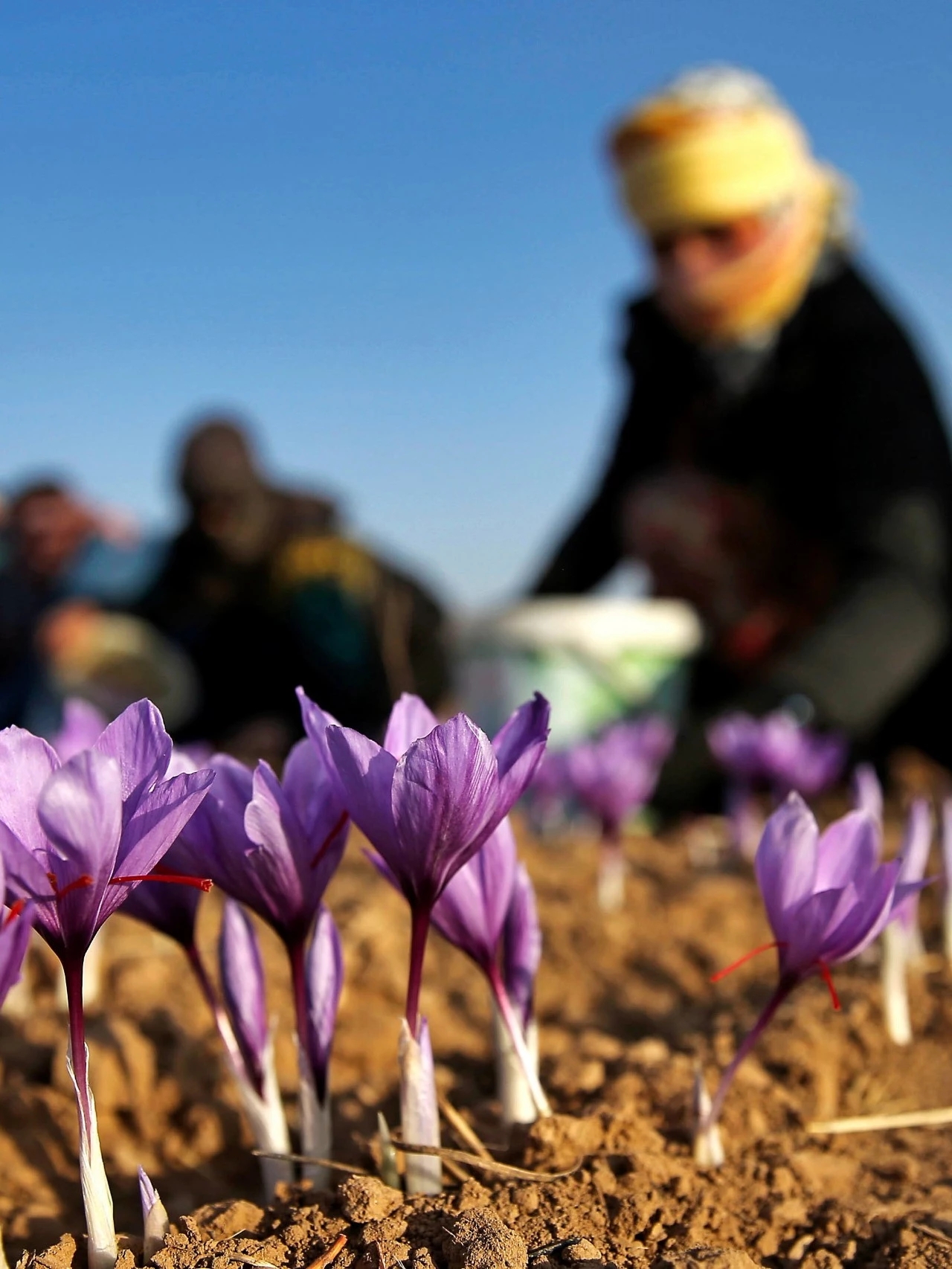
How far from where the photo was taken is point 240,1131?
1.32 metres

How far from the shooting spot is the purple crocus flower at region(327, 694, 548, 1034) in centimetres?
81

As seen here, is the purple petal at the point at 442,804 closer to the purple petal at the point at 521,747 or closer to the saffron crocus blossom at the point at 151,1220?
the purple petal at the point at 521,747

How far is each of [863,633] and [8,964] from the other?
3.83 meters

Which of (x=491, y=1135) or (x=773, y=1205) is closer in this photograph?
(x=773, y=1205)

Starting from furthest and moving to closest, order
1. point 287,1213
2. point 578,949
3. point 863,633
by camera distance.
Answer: point 863,633 → point 578,949 → point 287,1213

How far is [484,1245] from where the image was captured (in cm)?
81

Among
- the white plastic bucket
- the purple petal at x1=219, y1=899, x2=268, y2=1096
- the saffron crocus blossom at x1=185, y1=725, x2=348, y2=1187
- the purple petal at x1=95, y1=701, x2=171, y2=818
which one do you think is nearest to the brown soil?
the purple petal at x1=219, y1=899, x2=268, y2=1096

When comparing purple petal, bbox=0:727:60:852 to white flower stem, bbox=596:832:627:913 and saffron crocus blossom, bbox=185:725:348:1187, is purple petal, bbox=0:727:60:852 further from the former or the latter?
white flower stem, bbox=596:832:627:913

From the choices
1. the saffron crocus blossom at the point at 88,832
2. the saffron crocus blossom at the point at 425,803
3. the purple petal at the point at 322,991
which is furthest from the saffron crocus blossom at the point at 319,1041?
the saffron crocus blossom at the point at 88,832

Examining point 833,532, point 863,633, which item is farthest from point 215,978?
point 833,532

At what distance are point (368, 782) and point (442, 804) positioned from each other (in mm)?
58

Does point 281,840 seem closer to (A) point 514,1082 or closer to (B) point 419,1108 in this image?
(B) point 419,1108

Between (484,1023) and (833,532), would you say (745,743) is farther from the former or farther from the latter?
(833,532)

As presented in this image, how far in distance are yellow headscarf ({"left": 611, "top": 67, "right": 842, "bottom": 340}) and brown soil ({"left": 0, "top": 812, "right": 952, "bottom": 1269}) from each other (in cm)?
372
